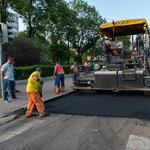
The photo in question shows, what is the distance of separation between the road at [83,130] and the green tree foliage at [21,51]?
40.8 feet

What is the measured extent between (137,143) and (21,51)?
52.3 feet

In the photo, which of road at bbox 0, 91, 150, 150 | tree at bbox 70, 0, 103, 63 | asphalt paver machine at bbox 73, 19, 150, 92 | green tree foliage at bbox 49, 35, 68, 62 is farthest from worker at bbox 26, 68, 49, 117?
tree at bbox 70, 0, 103, 63

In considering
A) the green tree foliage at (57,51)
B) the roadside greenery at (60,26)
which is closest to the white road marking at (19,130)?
the roadside greenery at (60,26)

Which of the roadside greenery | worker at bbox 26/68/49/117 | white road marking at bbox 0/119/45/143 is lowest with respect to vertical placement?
white road marking at bbox 0/119/45/143

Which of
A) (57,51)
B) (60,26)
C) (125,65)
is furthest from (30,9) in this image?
(125,65)

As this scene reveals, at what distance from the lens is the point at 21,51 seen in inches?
692

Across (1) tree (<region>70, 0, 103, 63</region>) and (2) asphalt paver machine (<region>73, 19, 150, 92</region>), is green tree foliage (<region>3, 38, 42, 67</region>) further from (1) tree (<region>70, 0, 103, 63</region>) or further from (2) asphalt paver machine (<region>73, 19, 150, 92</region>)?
(1) tree (<region>70, 0, 103, 63</region>)

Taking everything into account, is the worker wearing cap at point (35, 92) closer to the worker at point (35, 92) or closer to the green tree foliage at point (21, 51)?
the worker at point (35, 92)

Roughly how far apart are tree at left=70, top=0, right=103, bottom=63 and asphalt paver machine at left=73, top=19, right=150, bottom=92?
24.0 m

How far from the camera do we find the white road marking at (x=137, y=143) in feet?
10.5

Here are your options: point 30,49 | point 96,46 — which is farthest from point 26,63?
point 96,46

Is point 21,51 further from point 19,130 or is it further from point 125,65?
point 19,130

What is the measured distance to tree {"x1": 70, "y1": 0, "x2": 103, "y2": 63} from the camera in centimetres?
3253

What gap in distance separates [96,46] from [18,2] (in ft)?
71.3
